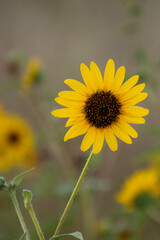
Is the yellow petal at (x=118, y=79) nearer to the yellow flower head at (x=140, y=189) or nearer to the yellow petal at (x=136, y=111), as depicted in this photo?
the yellow petal at (x=136, y=111)

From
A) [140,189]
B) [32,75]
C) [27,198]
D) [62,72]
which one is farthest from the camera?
[62,72]

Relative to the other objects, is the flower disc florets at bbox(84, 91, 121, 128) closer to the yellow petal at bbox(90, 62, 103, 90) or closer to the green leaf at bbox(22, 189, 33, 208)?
the yellow petal at bbox(90, 62, 103, 90)

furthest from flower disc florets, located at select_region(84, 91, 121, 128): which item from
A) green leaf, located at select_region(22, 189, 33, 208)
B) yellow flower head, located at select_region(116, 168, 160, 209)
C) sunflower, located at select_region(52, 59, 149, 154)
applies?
yellow flower head, located at select_region(116, 168, 160, 209)

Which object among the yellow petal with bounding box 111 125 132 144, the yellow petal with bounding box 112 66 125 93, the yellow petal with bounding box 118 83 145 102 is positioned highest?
the yellow petal with bounding box 112 66 125 93

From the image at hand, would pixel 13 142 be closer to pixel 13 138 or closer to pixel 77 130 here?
pixel 13 138

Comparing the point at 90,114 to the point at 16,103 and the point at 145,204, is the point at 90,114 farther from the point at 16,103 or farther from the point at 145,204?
the point at 16,103

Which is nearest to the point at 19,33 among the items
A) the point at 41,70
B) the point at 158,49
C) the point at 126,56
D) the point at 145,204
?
the point at 126,56

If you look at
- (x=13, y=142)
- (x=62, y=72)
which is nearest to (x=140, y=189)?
(x=13, y=142)
